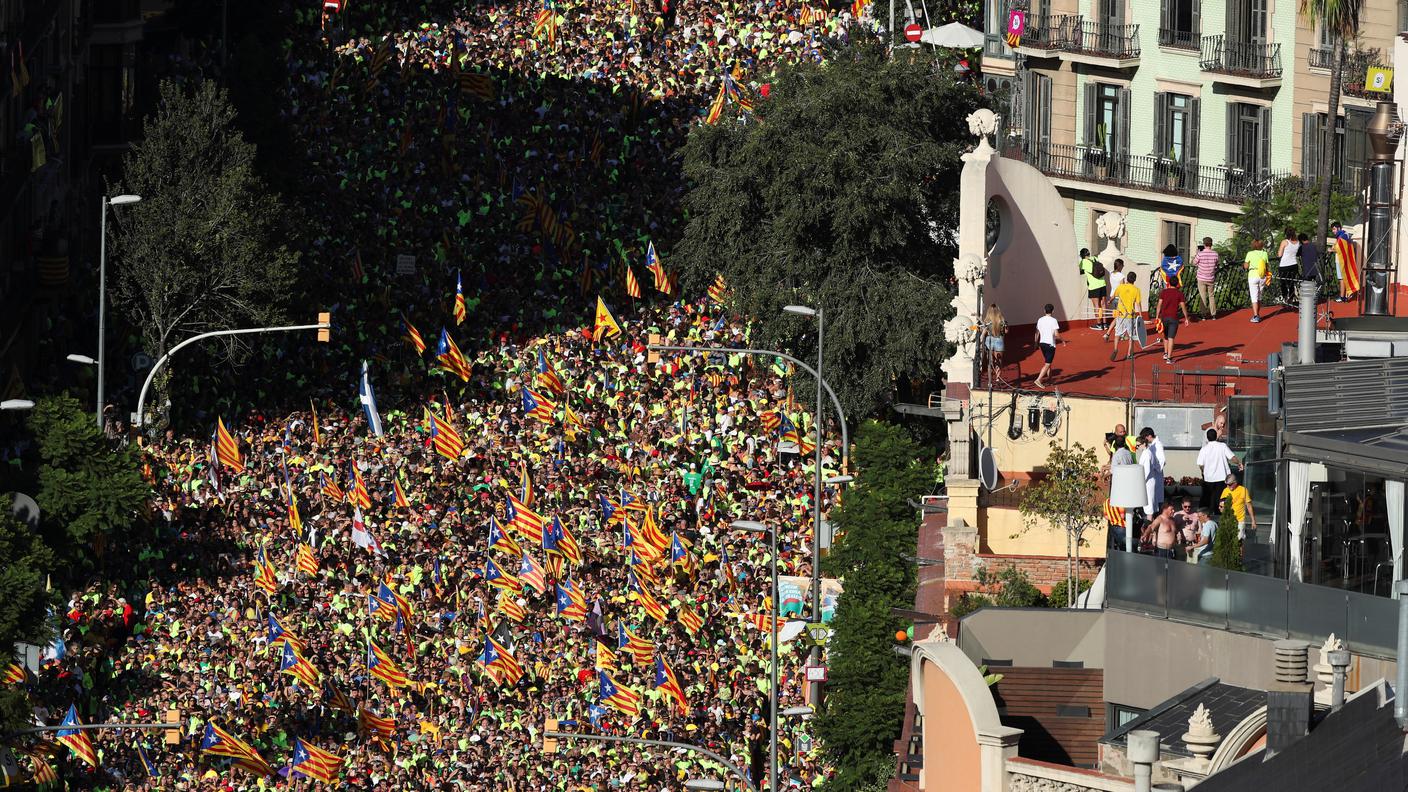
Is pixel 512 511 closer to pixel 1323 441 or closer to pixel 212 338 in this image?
pixel 212 338

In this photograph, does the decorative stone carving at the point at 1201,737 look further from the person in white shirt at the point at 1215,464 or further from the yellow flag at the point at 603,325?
the yellow flag at the point at 603,325

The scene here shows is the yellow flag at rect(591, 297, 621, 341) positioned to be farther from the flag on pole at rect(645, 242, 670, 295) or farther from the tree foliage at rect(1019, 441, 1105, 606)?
the tree foliage at rect(1019, 441, 1105, 606)

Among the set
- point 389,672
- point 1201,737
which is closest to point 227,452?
point 389,672

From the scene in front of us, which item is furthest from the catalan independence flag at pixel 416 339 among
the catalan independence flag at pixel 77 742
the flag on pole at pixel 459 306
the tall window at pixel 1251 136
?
the tall window at pixel 1251 136

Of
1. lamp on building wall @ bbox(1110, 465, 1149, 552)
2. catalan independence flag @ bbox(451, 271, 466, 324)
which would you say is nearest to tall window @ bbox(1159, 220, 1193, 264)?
catalan independence flag @ bbox(451, 271, 466, 324)

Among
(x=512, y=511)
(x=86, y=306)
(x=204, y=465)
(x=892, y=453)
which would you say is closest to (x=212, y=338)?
(x=86, y=306)
